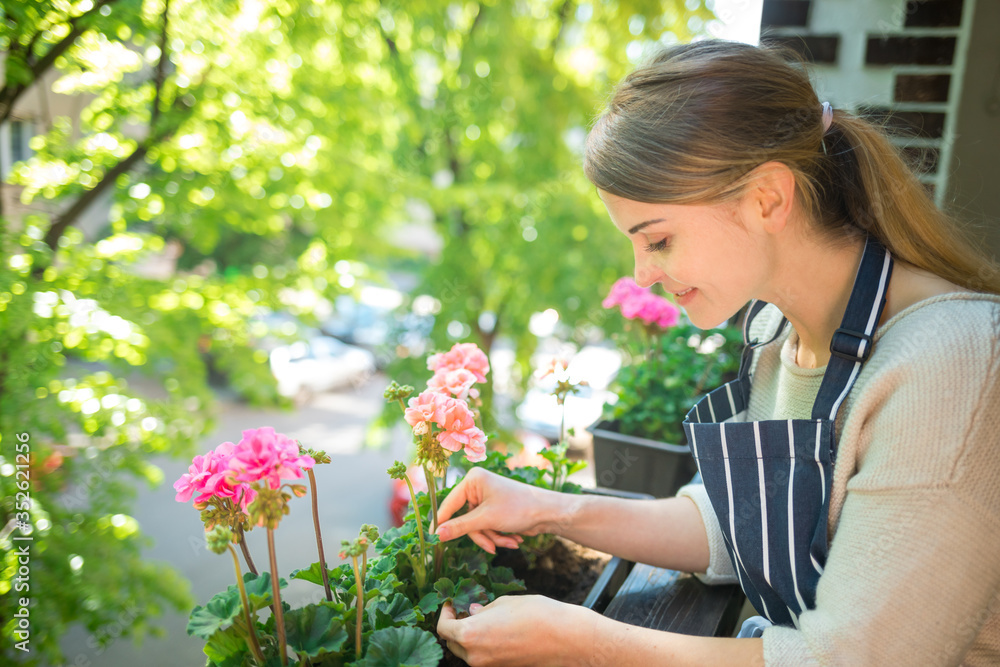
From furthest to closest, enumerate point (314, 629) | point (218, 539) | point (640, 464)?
point (640, 464)
point (314, 629)
point (218, 539)

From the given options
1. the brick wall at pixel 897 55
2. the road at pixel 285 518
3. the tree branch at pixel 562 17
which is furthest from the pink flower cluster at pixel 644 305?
the tree branch at pixel 562 17

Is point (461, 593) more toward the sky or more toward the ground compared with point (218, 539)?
more toward the ground

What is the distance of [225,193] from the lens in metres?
2.81

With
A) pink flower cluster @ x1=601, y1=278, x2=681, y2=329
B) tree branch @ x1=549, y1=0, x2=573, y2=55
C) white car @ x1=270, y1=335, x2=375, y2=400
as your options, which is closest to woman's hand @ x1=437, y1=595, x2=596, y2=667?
pink flower cluster @ x1=601, y1=278, x2=681, y2=329

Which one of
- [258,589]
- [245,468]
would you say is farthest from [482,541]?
[245,468]

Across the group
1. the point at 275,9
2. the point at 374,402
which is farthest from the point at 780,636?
the point at 374,402

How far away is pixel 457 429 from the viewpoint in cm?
87

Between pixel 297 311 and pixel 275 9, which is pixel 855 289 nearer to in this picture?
pixel 275 9

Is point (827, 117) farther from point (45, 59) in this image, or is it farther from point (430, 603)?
point (45, 59)

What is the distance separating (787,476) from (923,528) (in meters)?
0.21

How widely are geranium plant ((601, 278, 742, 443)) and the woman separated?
0.44m

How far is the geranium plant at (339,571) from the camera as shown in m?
0.67

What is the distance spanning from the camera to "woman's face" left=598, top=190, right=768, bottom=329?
0.89 metres

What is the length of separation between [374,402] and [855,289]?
34.1 ft
